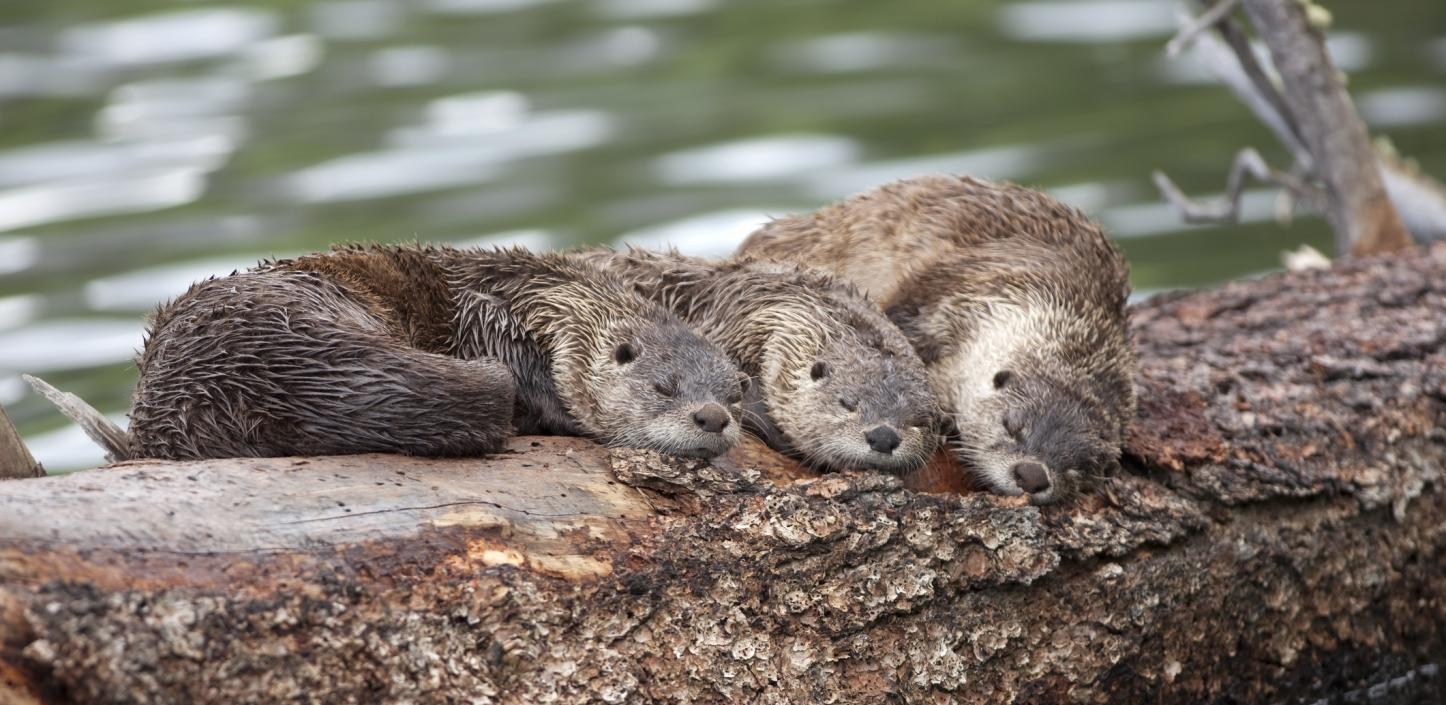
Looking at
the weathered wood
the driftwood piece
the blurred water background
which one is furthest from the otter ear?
the blurred water background

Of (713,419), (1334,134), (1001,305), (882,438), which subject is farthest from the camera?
→ (1334,134)

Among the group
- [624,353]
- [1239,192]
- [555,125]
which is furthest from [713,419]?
[555,125]

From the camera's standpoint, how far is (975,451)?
4855 mm

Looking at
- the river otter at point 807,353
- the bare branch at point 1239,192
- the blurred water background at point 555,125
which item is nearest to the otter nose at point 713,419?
the river otter at point 807,353

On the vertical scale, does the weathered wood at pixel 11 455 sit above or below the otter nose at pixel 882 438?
above

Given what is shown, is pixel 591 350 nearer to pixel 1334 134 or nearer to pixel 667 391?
pixel 667 391

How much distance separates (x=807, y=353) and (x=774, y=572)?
0.95m

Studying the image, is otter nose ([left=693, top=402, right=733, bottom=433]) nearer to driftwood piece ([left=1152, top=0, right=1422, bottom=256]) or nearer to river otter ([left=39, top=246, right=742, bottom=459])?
river otter ([left=39, top=246, right=742, bottom=459])

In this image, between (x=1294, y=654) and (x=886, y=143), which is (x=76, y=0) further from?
(x=1294, y=654)

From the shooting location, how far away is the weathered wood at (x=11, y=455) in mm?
4262

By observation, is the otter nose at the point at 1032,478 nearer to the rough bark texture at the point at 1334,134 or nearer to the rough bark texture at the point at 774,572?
the rough bark texture at the point at 774,572

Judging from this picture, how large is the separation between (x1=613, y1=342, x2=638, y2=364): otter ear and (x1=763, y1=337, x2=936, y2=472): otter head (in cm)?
44

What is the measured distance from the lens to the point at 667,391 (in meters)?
4.62

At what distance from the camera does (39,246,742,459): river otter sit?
13.9ft
